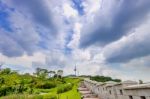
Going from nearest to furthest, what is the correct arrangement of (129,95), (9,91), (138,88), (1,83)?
(138,88)
(129,95)
(9,91)
(1,83)

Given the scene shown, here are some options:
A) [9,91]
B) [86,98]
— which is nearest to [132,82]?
[86,98]

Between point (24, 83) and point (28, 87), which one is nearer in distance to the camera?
point (28, 87)

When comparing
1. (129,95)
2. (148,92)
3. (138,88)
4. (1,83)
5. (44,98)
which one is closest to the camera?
(148,92)

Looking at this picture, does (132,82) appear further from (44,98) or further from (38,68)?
(38,68)

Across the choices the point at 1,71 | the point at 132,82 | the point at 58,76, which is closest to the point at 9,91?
the point at 1,71

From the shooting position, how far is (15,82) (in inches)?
1447

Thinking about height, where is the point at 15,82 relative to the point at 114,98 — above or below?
above

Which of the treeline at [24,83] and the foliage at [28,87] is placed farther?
the treeline at [24,83]

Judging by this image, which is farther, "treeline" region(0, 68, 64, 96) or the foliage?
"treeline" region(0, 68, 64, 96)

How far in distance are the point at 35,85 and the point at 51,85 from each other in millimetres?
2826

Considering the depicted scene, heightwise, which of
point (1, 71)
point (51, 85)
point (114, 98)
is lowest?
point (114, 98)

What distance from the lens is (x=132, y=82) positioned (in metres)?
6.65

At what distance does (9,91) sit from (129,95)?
90.6 feet

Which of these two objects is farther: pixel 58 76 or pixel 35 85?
pixel 58 76
